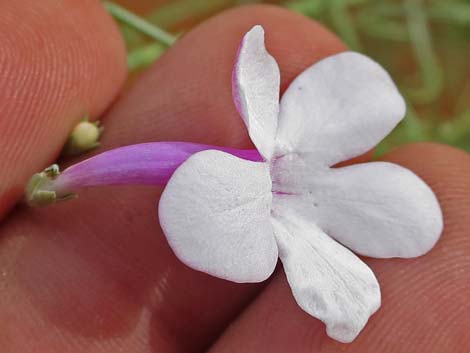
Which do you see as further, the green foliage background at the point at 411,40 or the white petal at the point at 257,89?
the green foliage background at the point at 411,40

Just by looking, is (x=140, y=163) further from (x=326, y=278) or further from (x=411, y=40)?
(x=411, y=40)

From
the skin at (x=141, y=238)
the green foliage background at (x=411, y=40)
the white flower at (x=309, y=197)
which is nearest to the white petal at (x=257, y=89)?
the white flower at (x=309, y=197)

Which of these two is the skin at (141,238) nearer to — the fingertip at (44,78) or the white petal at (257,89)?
the fingertip at (44,78)

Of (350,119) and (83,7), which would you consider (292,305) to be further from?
(83,7)

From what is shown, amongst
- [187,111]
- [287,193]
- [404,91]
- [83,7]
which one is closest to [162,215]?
[287,193]

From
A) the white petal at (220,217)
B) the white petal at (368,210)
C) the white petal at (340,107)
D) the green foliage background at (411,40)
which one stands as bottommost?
the green foliage background at (411,40)

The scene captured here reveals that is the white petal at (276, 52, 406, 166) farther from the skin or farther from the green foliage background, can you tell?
the green foliage background

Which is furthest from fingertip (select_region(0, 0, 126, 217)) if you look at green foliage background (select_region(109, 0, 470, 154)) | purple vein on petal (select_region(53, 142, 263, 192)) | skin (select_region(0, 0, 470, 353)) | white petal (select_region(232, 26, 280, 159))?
green foliage background (select_region(109, 0, 470, 154))
